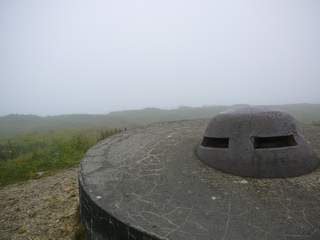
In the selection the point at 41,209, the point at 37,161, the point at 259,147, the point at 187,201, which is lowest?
the point at 41,209

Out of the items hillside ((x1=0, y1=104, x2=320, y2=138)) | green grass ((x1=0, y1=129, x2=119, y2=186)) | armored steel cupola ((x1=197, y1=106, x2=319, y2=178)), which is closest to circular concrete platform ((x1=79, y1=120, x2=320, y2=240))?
armored steel cupola ((x1=197, y1=106, x2=319, y2=178))

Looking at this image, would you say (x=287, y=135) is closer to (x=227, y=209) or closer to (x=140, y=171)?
(x=227, y=209)

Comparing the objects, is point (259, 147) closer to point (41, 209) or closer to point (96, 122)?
point (41, 209)

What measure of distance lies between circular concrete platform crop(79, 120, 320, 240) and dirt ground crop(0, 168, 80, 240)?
998 mm

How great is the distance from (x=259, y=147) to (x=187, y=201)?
1.42 meters

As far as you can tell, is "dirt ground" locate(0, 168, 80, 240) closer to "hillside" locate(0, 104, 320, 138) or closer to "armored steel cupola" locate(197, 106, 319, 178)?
"armored steel cupola" locate(197, 106, 319, 178)

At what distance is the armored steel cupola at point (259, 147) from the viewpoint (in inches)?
128

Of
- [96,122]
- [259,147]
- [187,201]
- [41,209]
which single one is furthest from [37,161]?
[96,122]

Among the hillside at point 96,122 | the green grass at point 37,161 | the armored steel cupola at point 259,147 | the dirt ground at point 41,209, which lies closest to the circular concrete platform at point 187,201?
the armored steel cupola at point 259,147

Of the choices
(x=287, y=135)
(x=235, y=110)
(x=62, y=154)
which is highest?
(x=235, y=110)

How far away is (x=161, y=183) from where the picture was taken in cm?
318

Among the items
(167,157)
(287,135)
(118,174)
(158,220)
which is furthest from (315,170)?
(118,174)

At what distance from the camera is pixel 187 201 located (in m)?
2.74

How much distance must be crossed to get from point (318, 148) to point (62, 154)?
7.21m
